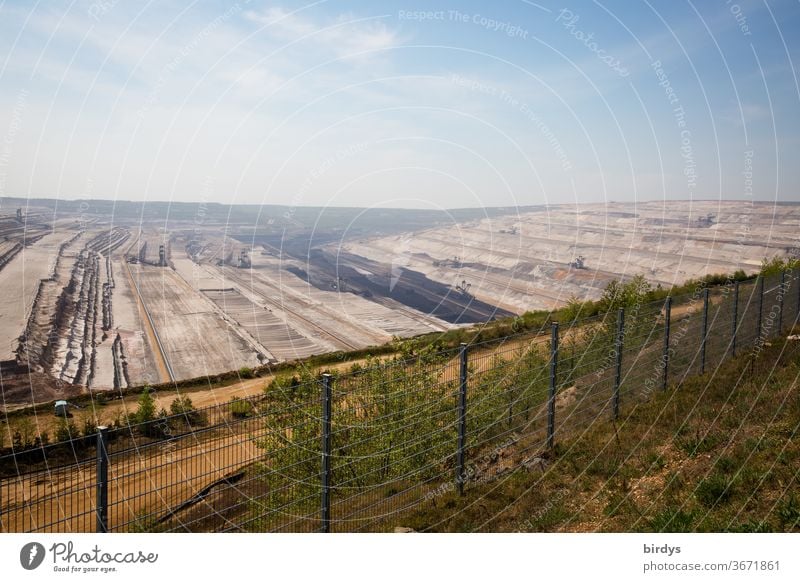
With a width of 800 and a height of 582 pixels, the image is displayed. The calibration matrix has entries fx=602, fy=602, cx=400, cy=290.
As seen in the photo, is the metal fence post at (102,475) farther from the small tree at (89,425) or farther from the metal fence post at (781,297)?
the small tree at (89,425)

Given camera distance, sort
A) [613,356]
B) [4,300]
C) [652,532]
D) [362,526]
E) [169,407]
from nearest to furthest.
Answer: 1. [652,532]
2. [362,526]
3. [613,356]
4. [169,407]
5. [4,300]

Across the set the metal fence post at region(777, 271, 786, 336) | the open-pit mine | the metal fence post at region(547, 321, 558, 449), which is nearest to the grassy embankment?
the metal fence post at region(547, 321, 558, 449)

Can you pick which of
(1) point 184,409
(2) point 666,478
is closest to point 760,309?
(2) point 666,478

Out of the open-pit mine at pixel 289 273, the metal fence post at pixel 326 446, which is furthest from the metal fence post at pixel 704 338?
the open-pit mine at pixel 289 273

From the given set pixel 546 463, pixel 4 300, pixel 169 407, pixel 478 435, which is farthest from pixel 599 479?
pixel 4 300

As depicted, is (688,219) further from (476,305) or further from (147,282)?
(147,282)

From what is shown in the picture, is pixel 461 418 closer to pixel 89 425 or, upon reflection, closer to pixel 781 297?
pixel 781 297
